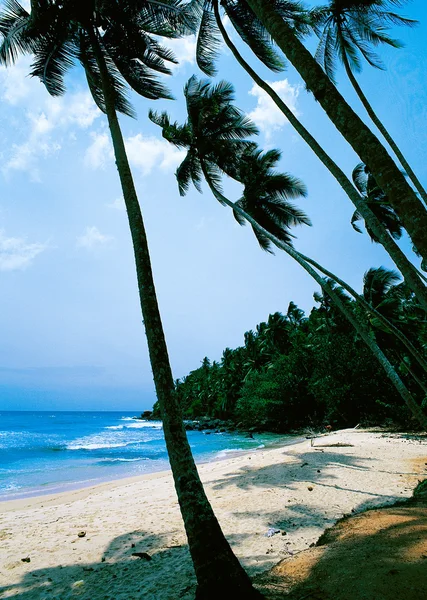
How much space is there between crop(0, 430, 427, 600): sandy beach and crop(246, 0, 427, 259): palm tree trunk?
4.22 metres

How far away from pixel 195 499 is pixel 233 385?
48227 millimetres

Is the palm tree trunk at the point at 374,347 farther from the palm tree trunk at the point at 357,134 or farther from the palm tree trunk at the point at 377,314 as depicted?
the palm tree trunk at the point at 357,134

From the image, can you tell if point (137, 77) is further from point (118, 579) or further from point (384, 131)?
point (118, 579)

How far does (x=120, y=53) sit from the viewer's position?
761 cm

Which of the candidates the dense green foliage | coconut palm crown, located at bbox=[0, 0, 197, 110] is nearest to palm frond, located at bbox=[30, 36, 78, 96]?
coconut palm crown, located at bbox=[0, 0, 197, 110]

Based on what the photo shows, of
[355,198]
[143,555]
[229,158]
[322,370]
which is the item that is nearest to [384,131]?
[355,198]

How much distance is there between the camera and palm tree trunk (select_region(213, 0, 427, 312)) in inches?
171

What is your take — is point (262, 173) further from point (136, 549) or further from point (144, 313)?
point (136, 549)

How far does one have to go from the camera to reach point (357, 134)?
3.44m

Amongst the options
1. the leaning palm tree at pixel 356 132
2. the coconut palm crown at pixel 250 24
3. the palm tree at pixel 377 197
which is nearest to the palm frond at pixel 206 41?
the coconut palm crown at pixel 250 24

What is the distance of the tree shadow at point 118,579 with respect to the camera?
159 inches

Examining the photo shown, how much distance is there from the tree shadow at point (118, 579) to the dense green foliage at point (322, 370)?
34.1 ft

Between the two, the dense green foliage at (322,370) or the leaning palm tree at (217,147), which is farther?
the dense green foliage at (322,370)

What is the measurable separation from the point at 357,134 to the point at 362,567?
13.9ft
